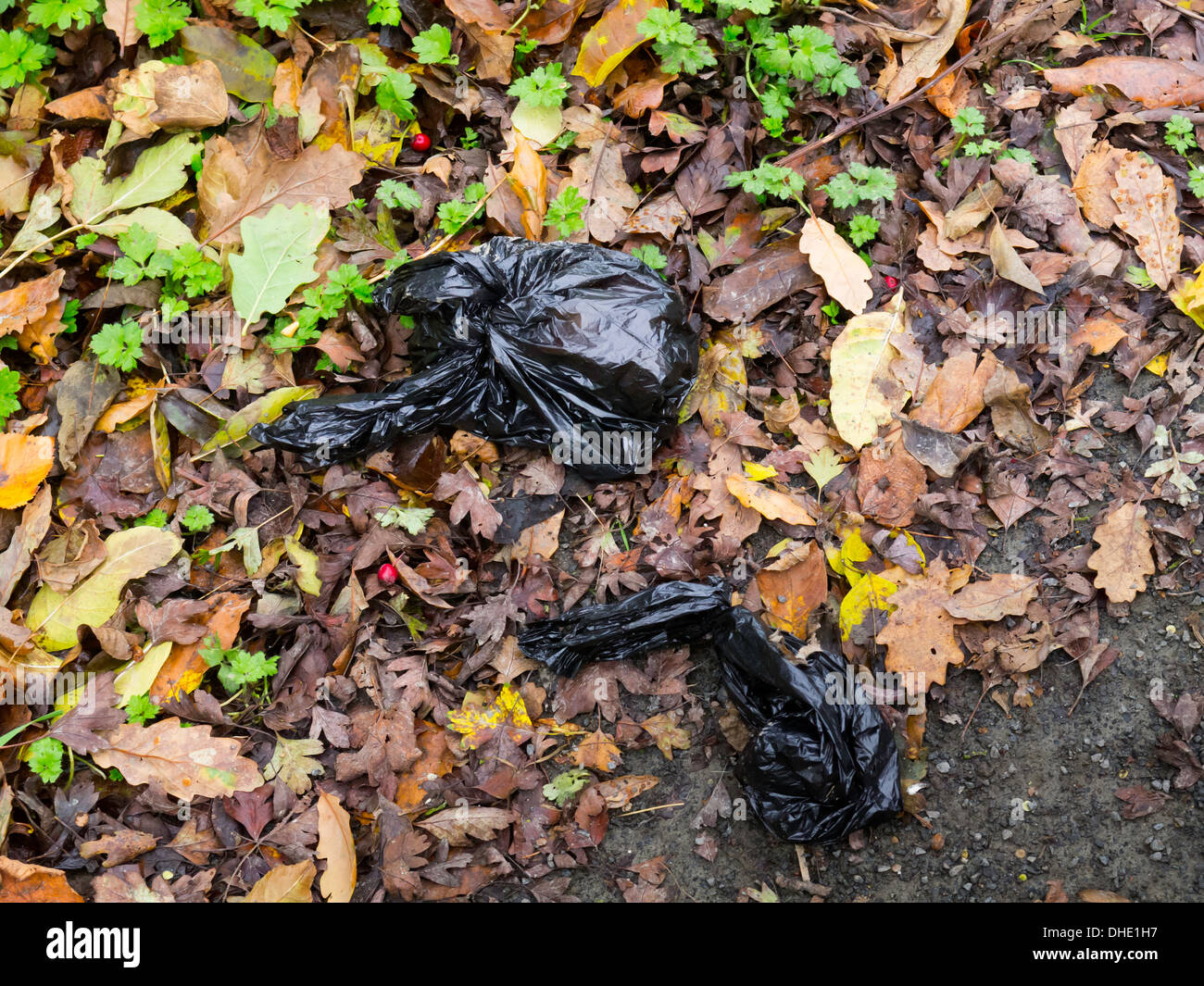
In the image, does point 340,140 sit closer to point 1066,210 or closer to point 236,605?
point 236,605

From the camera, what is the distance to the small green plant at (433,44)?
10.4ft

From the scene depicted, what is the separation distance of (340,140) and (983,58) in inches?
99.4

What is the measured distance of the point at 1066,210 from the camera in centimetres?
302

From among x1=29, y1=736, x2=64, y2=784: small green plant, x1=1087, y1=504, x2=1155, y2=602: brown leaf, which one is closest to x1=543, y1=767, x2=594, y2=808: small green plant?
x1=29, y1=736, x2=64, y2=784: small green plant

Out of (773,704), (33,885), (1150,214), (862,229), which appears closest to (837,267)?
(862,229)

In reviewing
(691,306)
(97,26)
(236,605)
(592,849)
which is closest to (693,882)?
(592,849)

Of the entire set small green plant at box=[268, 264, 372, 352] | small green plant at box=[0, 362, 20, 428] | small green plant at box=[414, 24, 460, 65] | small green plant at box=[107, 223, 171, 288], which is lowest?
small green plant at box=[0, 362, 20, 428]

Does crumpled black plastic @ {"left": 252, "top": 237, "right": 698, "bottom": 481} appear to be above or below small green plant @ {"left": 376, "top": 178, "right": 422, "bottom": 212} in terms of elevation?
below

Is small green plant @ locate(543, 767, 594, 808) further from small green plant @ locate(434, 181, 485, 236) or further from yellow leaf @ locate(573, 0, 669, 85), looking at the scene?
yellow leaf @ locate(573, 0, 669, 85)

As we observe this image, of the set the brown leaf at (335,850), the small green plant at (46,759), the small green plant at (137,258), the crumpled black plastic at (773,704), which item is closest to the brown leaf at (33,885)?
the small green plant at (46,759)

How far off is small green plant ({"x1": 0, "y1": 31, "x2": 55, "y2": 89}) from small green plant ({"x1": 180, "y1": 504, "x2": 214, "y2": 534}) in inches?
71.2

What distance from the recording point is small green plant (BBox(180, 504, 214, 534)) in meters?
2.93

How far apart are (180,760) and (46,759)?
441 millimetres

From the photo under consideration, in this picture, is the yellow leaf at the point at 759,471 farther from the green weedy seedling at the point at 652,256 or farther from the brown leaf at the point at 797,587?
the green weedy seedling at the point at 652,256
